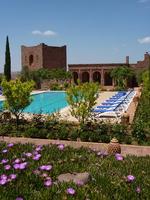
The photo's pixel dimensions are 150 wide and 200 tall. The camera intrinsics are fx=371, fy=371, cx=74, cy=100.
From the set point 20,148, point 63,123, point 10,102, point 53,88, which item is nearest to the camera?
point 20,148

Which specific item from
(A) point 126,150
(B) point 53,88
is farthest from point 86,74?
(A) point 126,150

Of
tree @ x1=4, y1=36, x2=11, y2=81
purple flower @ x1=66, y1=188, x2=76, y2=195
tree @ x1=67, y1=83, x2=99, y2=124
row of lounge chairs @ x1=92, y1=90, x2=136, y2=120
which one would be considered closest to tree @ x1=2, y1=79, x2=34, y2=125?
tree @ x1=67, y1=83, x2=99, y2=124

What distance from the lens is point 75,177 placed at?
350 centimetres

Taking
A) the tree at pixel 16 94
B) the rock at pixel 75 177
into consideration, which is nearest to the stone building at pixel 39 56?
the tree at pixel 16 94

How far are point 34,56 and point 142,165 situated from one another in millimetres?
46544

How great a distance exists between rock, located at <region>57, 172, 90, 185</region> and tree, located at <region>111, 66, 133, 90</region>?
3336cm

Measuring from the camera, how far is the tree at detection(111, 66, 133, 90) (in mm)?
37250

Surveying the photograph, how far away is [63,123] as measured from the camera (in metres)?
10.3

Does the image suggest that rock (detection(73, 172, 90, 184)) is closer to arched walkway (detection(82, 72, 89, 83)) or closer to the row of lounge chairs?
the row of lounge chairs

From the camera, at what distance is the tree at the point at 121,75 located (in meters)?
37.2

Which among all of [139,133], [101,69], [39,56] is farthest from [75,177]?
[39,56]

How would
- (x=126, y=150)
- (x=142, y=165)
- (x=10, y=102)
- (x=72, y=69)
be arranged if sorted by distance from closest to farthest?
(x=142, y=165), (x=126, y=150), (x=10, y=102), (x=72, y=69)

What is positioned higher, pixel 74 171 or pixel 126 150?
pixel 74 171

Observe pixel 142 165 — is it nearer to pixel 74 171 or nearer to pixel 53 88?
pixel 74 171
